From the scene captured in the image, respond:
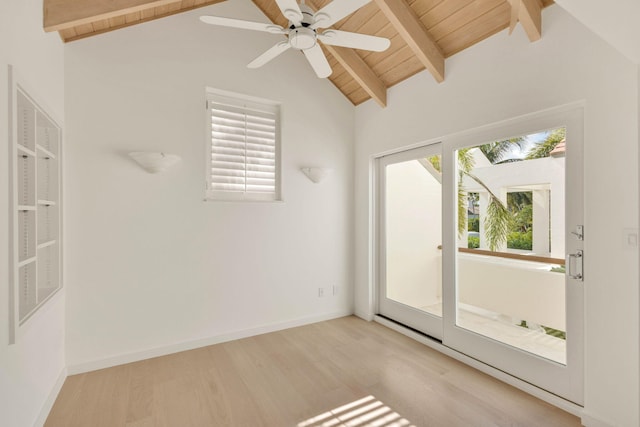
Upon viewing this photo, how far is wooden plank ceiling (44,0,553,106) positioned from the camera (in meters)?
2.20

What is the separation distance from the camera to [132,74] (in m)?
2.82

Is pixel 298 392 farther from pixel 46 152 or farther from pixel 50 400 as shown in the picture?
pixel 46 152

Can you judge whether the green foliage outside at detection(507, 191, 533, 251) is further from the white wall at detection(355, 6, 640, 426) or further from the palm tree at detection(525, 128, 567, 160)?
the white wall at detection(355, 6, 640, 426)

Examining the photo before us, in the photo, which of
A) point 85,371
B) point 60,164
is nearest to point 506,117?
point 60,164

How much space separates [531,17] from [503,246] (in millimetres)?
1656

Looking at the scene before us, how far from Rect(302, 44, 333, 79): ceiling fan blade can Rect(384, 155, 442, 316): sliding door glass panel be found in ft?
4.74

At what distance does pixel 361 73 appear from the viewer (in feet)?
11.2

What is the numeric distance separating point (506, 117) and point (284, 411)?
2.67 m

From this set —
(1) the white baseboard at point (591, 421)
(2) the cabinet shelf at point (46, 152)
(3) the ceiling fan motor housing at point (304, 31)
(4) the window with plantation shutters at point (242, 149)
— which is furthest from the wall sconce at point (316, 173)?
(1) the white baseboard at point (591, 421)

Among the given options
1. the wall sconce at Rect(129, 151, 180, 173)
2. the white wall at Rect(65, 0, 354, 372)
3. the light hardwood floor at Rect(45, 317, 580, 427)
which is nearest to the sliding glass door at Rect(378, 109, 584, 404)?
the light hardwood floor at Rect(45, 317, 580, 427)

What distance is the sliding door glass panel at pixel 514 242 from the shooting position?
225 cm

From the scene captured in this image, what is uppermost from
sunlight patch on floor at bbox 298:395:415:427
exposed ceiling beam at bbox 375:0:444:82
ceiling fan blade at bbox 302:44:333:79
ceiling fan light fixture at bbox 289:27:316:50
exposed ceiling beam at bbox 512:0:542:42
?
exposed ceiling beam at bbox 375:0:444:82

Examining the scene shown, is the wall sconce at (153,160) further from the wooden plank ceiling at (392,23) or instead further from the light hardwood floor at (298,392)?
the light hardwood floor at (298,392)

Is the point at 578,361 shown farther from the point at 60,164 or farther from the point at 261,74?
the point at 60,164
